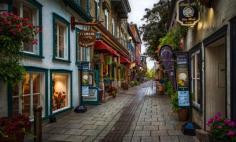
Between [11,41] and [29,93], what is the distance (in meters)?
3.64

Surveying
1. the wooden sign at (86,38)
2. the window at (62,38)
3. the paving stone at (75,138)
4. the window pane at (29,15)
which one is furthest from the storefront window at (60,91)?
the paving stone at (75,138)

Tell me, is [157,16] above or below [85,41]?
above

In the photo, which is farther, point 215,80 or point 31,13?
point 31,13

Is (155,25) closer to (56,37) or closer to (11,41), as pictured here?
(56,37)

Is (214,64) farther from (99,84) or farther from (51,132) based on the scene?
(99,84)

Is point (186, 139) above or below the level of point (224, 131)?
below

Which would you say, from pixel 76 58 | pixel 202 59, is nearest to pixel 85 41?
pixel 76 58

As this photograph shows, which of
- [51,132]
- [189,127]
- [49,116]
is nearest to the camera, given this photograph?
[189,127]

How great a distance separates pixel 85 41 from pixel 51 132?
212 inches

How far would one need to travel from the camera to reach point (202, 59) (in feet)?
27.4

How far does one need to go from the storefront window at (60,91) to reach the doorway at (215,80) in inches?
225

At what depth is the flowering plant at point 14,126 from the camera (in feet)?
19.5

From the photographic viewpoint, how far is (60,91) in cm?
1234

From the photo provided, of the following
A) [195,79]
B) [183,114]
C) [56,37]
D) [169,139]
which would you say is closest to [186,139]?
[169,139]
